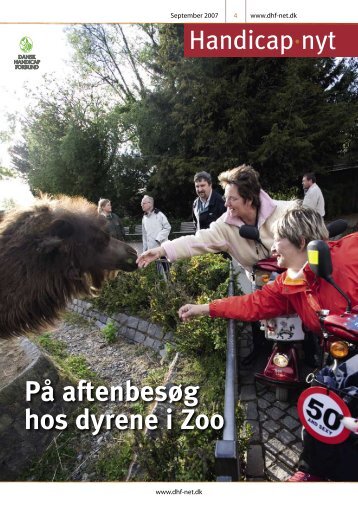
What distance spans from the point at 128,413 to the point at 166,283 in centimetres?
282

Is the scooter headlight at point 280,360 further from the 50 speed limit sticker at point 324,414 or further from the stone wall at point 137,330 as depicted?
the stone wall at point 137,330

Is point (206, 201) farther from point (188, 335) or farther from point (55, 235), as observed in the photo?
point (55, 235)

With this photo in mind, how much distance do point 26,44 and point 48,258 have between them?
1.65 m

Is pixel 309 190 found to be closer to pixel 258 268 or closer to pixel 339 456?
pixel 258 268

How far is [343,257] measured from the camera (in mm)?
1939

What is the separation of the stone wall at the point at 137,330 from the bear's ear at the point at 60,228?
2.60 m

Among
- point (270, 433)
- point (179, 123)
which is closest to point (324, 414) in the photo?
point (270, 433)

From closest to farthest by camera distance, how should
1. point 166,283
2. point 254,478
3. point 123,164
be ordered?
point 254,478, point 166,283, point 123,164

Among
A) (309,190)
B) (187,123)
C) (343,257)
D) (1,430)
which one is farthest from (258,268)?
(187,123)

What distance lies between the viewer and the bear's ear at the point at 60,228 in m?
2.13

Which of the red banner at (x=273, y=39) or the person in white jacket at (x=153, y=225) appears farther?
the person in white jacket at (x=153, y=225)

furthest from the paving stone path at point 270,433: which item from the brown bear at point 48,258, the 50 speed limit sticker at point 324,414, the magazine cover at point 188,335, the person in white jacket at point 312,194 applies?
the person in white jacket at point 312,194

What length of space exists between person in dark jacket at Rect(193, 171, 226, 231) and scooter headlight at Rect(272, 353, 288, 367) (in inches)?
108

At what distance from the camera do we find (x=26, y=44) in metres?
2.53
